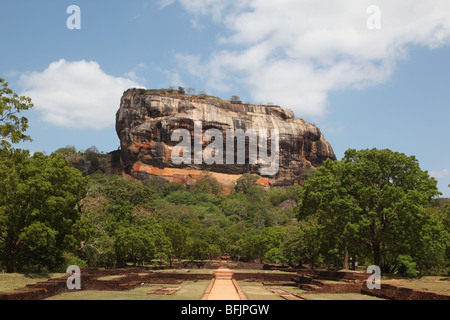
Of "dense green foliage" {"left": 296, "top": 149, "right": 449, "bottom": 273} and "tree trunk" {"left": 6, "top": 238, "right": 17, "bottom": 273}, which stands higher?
"dense green foliage" {"left": 296, "top": 149, "right": 449, "bottom": 273}

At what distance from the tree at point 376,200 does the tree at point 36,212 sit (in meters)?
15.2

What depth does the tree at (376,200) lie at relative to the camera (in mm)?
21984

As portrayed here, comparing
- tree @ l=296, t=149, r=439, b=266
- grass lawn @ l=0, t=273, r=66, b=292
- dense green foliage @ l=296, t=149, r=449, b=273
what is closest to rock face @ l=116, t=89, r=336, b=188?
dense green foliage @ l=296, t=149, r=449, b=273

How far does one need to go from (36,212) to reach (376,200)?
19.5 m

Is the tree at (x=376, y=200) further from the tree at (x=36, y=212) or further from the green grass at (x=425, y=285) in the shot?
the tree at (x=36, y=212)

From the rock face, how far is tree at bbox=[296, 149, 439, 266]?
238ft

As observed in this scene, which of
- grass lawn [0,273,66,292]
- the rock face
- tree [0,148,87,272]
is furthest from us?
the rock face

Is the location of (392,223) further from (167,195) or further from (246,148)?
(246,148)

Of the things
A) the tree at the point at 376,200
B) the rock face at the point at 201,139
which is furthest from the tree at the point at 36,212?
the rock face at the point at 201,139

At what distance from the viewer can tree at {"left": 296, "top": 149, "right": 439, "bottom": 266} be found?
21984mm

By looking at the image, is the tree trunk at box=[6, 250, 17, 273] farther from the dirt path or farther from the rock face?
the rock face

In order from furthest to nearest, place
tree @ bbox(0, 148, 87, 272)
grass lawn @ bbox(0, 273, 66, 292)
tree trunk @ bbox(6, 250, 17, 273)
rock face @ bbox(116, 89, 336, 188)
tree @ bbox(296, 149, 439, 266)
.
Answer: rock face @ bbox(116, 89, 336, 188), tree @ bbox(296, 149, 439, 266), tree trunk @ bbox(6, 250, 17, 273), tree @ bbox(0, 148, 87, 272), grass lawn @ bbox(0, 273, 66, 292)
